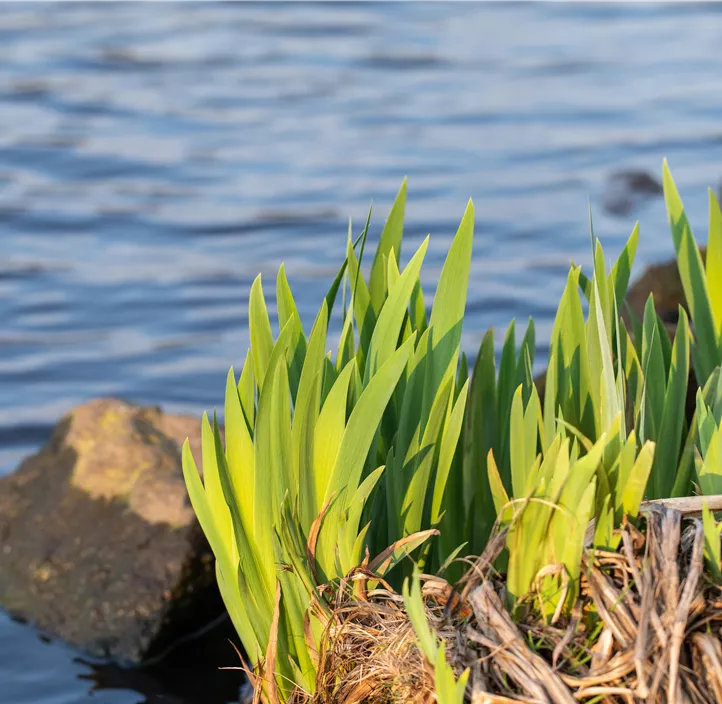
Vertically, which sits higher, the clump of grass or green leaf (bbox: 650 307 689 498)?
green leaf (bbox: 650 307 689 498)

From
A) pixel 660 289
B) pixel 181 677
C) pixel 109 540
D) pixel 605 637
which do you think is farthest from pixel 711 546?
pixel 660 289

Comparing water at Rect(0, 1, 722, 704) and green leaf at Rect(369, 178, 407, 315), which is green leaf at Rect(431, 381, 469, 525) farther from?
water at Rect(0, 1, 722, 704)

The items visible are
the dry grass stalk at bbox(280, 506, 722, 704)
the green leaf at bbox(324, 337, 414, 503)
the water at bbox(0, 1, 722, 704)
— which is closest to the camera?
the dry grass stalk at bbox(280, 506, 722, 704)

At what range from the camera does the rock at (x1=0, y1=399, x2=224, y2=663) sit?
296 centimetres

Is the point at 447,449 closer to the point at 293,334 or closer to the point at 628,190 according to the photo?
the point at 293,334

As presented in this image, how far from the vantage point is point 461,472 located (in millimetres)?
1812

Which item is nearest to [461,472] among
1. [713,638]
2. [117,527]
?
[713,638]

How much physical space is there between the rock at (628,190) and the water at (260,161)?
0.31 ft

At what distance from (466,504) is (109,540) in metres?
1.59

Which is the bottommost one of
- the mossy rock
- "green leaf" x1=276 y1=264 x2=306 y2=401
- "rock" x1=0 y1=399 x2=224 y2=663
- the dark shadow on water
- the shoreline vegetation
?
the dark shadow on water

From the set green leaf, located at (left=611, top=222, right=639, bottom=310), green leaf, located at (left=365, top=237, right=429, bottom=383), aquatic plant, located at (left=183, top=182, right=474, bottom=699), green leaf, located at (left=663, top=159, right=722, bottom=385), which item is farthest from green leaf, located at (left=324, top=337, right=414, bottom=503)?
green leaf, located at (left=663, top=159, right=722, bottom=385)

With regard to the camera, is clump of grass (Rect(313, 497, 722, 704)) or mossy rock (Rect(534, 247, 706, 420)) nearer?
clump of grass (Rect(313, 497, 722, 704))

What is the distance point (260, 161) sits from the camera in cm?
701

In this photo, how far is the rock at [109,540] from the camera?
2.96m
